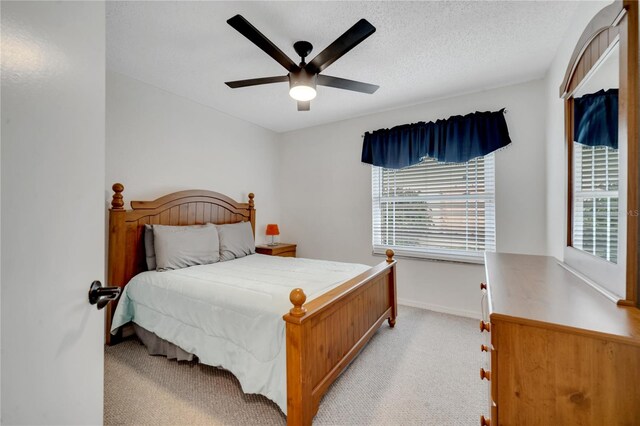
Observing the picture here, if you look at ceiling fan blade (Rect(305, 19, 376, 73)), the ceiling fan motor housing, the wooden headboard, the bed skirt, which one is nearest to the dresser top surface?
ceiling fan blade (Rect(305, 19, 376, 73))

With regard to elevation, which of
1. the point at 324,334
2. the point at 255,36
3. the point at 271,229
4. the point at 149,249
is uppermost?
the point at 255,36

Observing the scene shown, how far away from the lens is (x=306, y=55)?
6.98 feet

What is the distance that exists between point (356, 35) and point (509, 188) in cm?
234

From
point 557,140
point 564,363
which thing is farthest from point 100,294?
point 557,140

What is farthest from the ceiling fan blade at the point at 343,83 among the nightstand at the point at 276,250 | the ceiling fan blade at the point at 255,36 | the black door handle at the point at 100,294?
the nightstand at the point at 276,250

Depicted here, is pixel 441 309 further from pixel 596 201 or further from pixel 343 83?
pixel 343 83

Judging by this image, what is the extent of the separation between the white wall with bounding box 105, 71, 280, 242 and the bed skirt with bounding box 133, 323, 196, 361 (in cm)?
130

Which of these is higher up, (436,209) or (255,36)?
(255,36)

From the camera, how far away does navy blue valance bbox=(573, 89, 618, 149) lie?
1.08m

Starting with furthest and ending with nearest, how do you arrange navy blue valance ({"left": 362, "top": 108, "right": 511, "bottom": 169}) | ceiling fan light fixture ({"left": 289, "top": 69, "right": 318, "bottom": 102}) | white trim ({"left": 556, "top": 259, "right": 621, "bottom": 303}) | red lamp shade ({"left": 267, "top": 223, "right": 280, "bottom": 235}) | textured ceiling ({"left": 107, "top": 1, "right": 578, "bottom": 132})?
red lamp shade ({"left": 267, "top": 223, "right": 280, "bottom": 235}), navy blue valance ({"left": 362, "top": 108, "right": 511, "bottom": 169}), ceiling fan light fixture ({"left": 289, "top": 69, "right": 318, "bottom": 102}), textured ceiling ({"left": 107, "top": 1, "right": 578, "bottom": 132}), white trim ({"left": 556, "top": 259, "right": 621, "bottom": 303})

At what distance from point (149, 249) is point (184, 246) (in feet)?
1.01

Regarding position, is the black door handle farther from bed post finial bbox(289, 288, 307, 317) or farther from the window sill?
the window sill

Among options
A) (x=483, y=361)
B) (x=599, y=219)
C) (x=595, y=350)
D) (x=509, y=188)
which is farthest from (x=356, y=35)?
(x=483, y=361)

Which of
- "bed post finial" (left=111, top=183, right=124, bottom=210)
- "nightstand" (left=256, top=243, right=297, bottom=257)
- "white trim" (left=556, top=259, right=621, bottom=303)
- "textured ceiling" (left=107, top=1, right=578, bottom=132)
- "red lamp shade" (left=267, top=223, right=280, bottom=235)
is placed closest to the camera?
"white trim" (left=556, top=259, right=621, bottom=303)
